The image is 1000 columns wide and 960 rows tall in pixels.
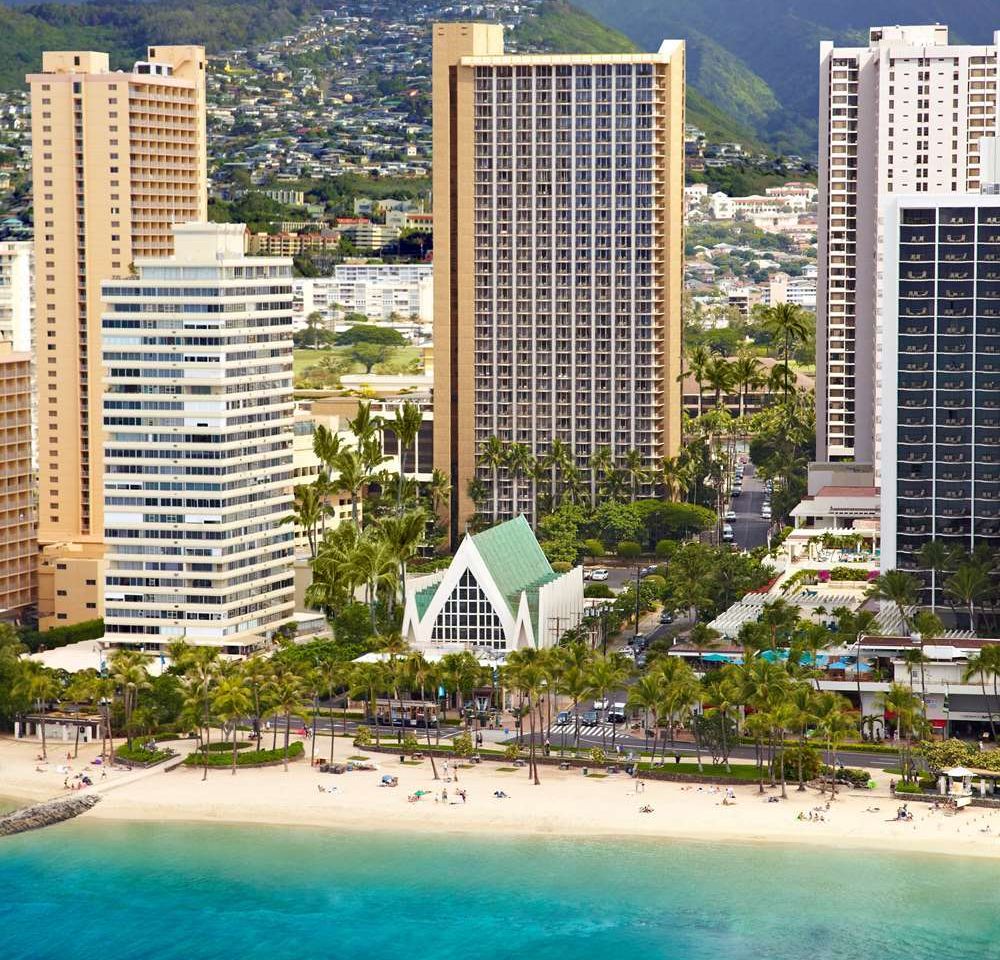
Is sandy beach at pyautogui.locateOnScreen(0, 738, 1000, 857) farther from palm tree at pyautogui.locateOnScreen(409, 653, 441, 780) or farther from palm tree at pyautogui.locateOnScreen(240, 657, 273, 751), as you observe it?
palm tree at pyautogui.locateOnScreen(409, 653, 441, 780)

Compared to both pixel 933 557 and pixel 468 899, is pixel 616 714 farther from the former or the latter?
pixel 468 899

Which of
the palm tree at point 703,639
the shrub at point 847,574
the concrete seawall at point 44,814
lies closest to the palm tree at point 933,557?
the shrub at point 847,574

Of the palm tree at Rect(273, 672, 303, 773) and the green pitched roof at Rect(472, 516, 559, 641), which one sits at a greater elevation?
the green pitched roof at Rect(472, 516, 559, 641)

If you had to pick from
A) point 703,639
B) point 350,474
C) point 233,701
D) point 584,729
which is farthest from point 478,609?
point 233,701

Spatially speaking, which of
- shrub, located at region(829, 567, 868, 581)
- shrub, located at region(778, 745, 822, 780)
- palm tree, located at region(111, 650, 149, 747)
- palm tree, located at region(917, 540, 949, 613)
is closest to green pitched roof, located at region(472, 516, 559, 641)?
shrub, located at region(829, 567, 868, 581)

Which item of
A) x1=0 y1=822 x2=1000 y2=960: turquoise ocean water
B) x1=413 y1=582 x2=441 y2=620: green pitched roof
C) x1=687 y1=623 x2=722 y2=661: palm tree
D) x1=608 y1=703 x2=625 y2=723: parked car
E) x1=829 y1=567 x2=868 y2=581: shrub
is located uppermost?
x1=829 y1=567 x2=868 y2=581: shrub

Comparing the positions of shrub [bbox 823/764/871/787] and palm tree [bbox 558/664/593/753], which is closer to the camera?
shrub [bbox 823/764/871/787]
